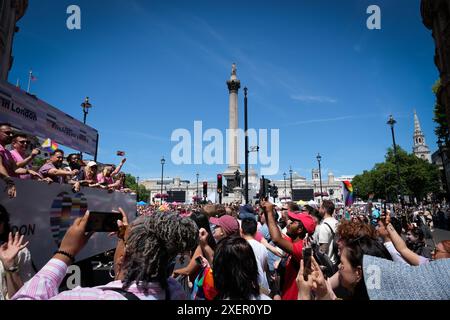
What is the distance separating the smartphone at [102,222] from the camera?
5.51 ft

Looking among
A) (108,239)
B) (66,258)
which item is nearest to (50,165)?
(108,239)

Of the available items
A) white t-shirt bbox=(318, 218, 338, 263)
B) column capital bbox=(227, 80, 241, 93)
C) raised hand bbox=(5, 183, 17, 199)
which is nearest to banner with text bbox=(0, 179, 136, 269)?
raised hand bbox=(5, 183, 17, 199)

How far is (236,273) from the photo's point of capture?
6.09 ft

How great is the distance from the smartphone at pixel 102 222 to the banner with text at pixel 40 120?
498 centimetres

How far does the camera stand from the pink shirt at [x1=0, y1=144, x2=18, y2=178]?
3.87 metres

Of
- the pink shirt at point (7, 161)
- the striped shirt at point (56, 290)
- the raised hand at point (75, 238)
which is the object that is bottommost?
the striped shirt at point (56, 290)


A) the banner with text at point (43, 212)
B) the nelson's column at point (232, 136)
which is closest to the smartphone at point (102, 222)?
the banner with text at point (43, 212)

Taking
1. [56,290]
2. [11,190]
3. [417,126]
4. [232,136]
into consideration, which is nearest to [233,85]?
[232,136]

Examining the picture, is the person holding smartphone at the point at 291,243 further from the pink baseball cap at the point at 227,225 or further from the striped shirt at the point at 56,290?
the striped shirt at the point at 56,290

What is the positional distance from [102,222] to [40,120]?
6.05 m

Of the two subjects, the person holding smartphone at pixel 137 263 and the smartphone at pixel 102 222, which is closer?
the person holding smartphone at pixel 137 263

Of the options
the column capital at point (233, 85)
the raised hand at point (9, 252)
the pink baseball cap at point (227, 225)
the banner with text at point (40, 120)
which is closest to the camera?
the raised hand at point (9, 252)

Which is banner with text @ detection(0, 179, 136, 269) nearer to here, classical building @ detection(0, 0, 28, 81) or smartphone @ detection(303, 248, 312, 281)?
smartphone @ detection(303, 248, 312, 281)

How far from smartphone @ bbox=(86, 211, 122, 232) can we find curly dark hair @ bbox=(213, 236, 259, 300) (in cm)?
83
